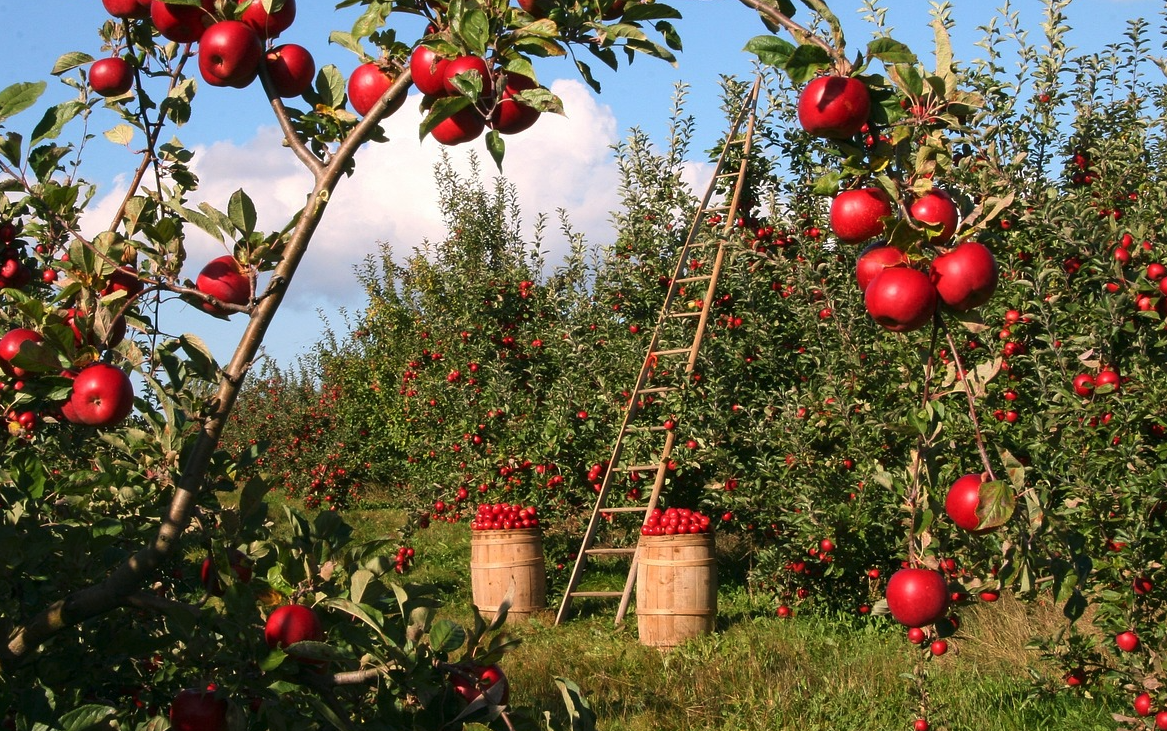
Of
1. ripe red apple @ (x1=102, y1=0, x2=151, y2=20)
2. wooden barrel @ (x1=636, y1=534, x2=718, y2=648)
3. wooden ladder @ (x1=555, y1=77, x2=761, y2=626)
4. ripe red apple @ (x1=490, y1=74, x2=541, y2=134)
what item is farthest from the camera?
wooden ladder @ (x1=555, y1=77, x2=761, y2=626)

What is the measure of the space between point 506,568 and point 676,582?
4.93 feet

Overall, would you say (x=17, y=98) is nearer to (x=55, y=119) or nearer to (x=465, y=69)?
(x=55, y=119)

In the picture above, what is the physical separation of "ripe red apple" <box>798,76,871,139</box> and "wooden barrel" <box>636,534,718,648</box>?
4.88m

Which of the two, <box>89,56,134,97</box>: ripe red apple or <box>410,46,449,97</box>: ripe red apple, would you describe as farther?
<box>89,56,134,97</box>: ripe red apple

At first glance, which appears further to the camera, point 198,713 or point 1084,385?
point 1084,385

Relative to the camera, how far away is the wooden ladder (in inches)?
250

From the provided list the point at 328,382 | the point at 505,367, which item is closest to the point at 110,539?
the point at 505,367

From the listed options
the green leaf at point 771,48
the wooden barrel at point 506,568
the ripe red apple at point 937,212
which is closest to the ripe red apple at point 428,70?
the green leaf at point 771,48

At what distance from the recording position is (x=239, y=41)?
1.11 m

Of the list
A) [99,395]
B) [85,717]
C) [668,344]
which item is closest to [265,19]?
[99,395]

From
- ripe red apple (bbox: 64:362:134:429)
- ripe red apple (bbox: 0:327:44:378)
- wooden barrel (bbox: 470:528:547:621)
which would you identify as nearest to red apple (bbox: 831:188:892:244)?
ripe red apple (bbox: 64:362:134:429)

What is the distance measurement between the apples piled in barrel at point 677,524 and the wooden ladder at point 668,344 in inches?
8.0

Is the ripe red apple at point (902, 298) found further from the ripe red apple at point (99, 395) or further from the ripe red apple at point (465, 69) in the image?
the ripe red apple at point (99, 395)

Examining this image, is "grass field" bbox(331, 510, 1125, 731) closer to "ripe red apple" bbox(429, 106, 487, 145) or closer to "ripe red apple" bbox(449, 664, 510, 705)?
"ripe red apple" bbox(449, 664, 510, 705)
